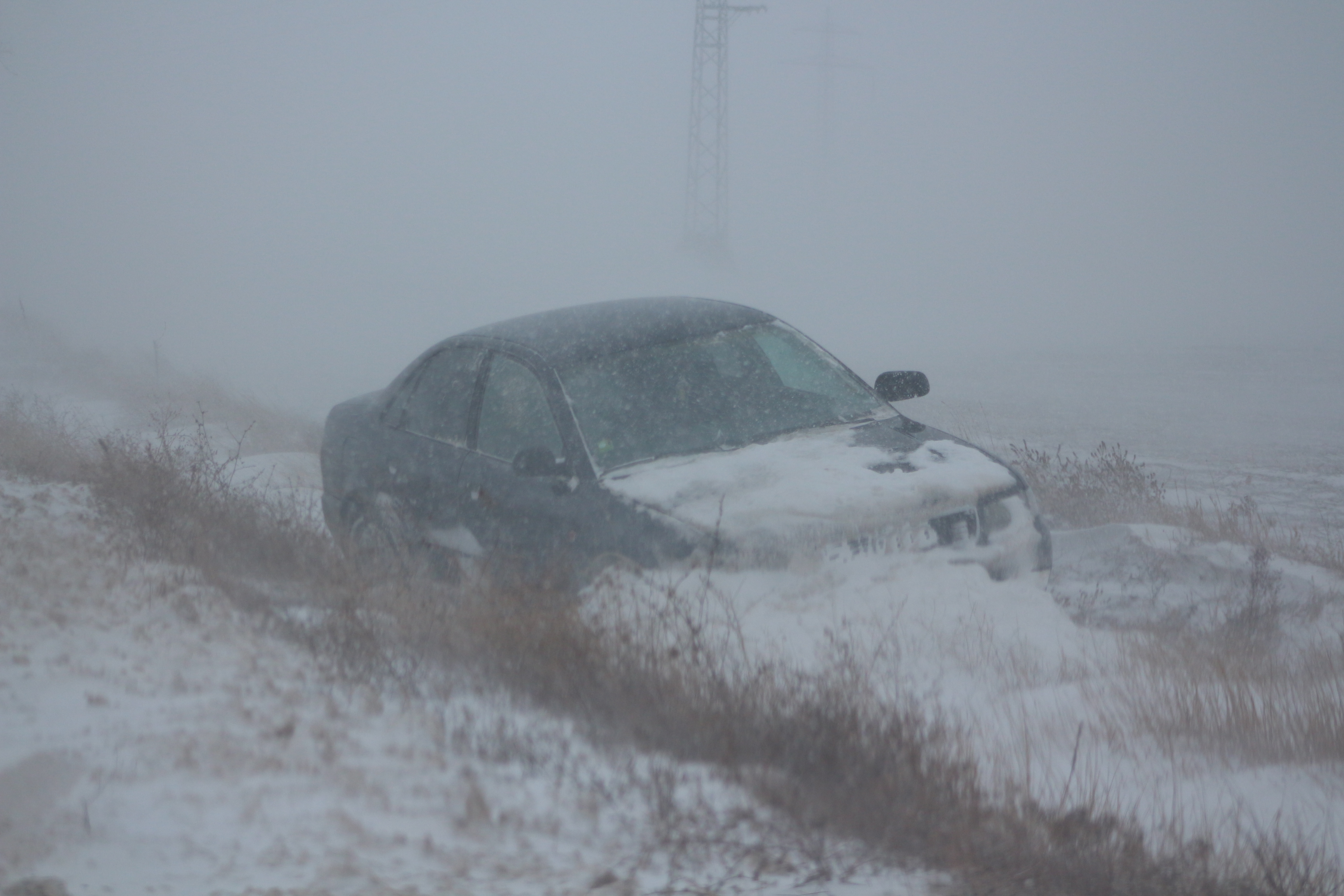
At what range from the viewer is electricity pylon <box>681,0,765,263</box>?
30891 mm

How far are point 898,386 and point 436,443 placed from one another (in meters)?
2.31

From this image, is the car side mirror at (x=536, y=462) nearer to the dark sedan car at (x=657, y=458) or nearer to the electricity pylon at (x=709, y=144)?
the dark sedan car at (x=657, y=458)

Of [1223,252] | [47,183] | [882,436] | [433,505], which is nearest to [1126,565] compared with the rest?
[882,436]

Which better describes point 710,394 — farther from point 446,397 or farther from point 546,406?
point 446,397

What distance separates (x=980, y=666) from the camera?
3500 millimetres

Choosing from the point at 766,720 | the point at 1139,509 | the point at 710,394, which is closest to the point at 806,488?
the point at 710,394

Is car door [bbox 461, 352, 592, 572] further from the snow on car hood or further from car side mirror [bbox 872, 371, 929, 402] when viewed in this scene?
car side mirror [bbox 872, 371, 929, 402]

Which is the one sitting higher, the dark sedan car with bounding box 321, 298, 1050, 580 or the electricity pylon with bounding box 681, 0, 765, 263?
A: the electricity pylon with bounding box 681, 0, 765, 263

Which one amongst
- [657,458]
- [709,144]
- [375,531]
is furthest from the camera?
[709,144]

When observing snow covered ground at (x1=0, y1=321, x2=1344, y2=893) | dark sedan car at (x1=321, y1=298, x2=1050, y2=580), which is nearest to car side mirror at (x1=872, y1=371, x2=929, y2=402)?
dark sedan car at (x1=321, y1=298, x2=1050, y2=580)

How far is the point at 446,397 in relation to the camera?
17.1 ft

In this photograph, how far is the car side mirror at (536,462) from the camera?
424cm

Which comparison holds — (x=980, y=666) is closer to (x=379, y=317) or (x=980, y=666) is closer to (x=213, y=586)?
(x=213, y=586)

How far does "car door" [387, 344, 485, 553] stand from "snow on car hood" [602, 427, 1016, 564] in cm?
95
